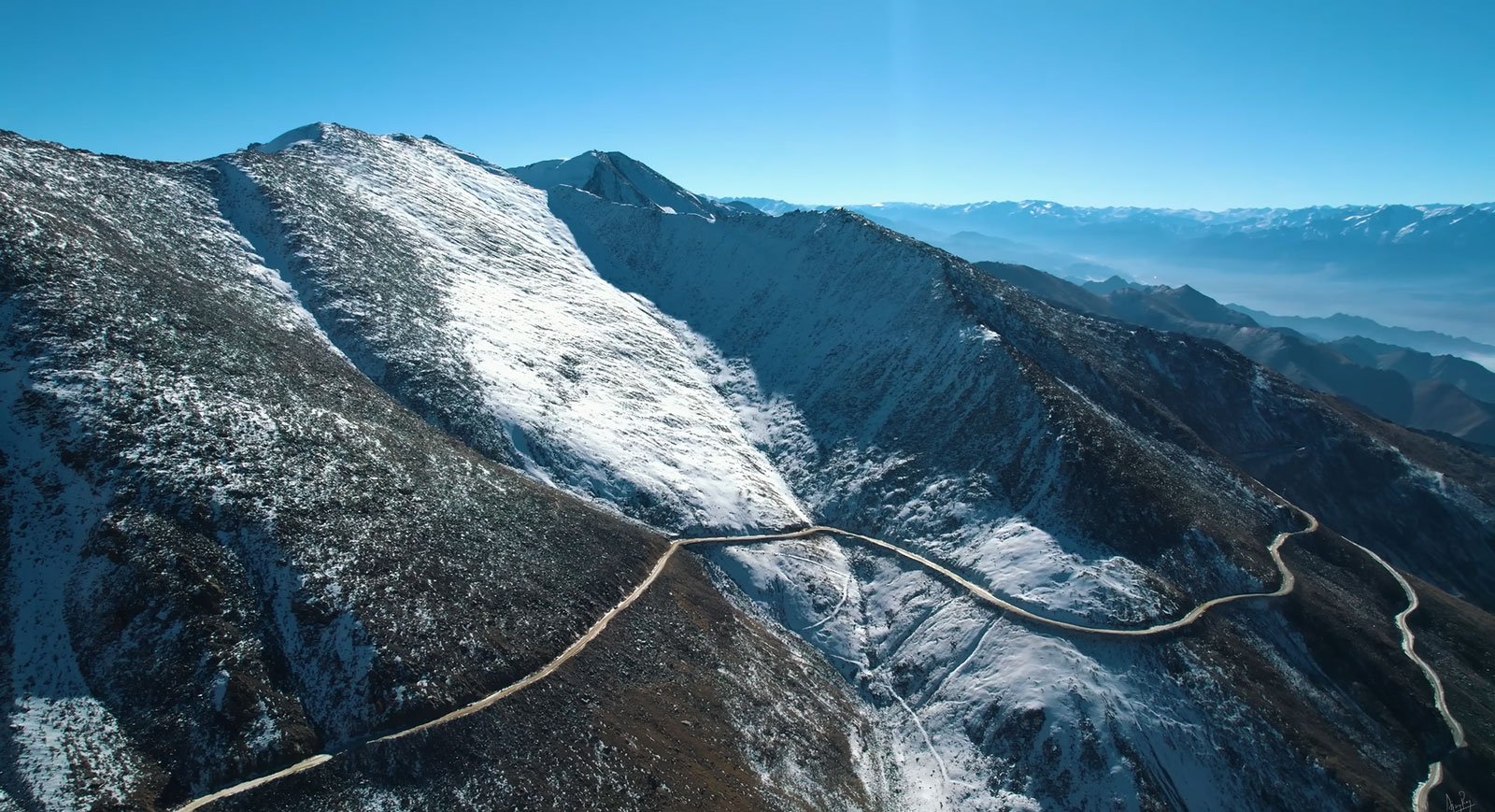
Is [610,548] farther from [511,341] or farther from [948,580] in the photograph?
[511,341]

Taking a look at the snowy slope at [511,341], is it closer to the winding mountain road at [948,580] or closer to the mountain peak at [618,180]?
the winding mountain road at [948,580]

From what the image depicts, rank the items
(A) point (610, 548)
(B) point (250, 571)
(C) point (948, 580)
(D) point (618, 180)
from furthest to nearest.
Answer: (D) point (618, 180)
(C) point (948, 580)
(A) point (610, 548)
(B) point (250, 571)

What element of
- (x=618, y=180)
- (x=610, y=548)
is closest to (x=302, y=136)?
(x=618, y=180)

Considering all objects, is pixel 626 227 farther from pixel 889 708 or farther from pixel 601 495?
pixel 889 708

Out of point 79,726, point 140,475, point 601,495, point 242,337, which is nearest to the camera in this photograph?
point 79,726

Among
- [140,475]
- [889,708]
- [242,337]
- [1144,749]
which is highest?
[242,337]

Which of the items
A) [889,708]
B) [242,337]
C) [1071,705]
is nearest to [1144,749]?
[1071,705]
